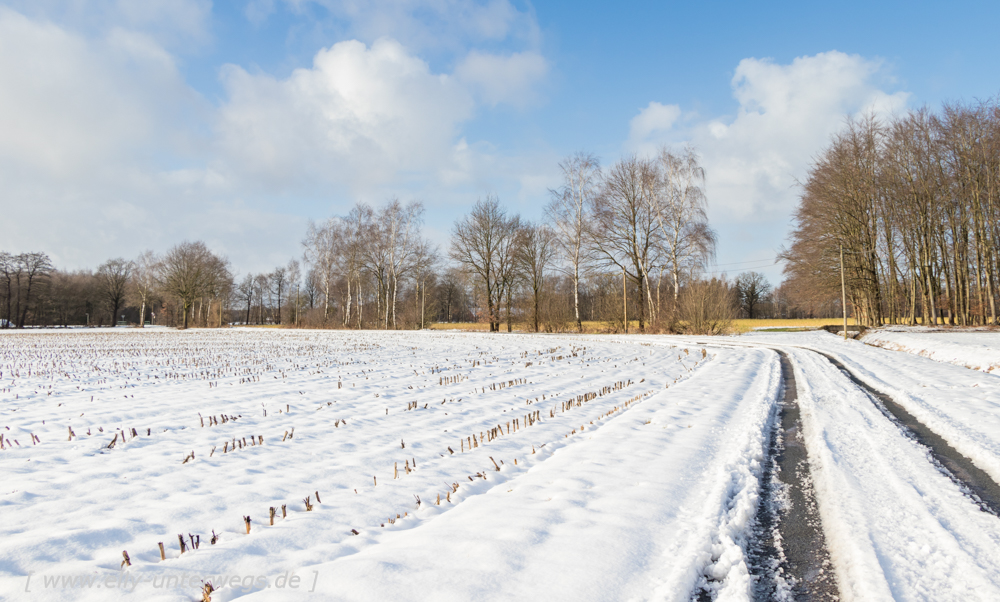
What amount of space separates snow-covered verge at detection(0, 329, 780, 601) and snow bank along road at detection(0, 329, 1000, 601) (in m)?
0.02

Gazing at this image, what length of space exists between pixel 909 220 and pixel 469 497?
38263 millimetres

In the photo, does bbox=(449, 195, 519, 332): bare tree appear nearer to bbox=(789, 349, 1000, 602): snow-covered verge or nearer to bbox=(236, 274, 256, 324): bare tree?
bbox=(789, 349, 1000, 602): snow-covered verge

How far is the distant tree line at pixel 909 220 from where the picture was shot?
26500mm

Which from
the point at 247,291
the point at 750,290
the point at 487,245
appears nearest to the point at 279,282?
the point at 247,291

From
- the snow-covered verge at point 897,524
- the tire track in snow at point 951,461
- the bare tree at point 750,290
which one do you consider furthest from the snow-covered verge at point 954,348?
the bare tree at point 750,290

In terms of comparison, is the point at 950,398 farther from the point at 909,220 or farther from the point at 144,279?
the point at 144,279

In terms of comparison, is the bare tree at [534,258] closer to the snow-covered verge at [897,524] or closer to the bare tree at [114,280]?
the snow-covered verge at [897,524]

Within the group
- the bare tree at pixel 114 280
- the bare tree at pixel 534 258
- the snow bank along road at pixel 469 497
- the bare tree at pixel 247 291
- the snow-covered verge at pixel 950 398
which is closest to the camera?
the snow bank along road at pixel 469 497

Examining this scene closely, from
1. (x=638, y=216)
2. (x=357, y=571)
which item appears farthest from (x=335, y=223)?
(x=357, y=571)

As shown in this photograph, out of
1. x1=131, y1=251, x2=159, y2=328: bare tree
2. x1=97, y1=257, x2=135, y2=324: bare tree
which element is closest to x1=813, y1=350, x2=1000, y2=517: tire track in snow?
x1=131, y1=251, x2=159, y2=328: bare tree

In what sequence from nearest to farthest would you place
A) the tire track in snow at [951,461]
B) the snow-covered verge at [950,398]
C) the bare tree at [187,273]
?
the tire track in snow at [951,461], the snow-covered verge at [950,398], the bare tree at [187,273]

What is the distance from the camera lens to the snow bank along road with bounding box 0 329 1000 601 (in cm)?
246

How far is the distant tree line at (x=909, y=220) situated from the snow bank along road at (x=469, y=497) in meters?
26.8

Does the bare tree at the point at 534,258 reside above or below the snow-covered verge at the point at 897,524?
above
